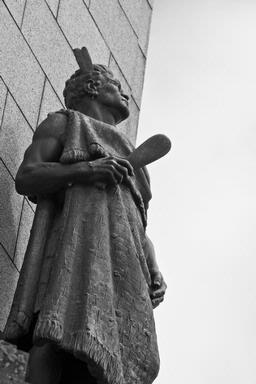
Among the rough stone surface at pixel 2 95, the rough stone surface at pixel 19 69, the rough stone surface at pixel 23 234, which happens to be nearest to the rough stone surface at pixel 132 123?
the rough stone surface at pixel 19 69

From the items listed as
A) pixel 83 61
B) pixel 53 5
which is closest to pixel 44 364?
pixel 83 61

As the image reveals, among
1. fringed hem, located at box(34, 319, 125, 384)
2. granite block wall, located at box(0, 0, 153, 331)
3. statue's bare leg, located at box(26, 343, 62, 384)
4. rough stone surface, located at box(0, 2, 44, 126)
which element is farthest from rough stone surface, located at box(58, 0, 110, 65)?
fringed hem, located at box(34, 319, 125, 384)

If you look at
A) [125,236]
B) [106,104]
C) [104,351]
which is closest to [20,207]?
[106,104]

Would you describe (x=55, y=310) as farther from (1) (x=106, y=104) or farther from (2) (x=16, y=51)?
(2) (x=16, y=51)

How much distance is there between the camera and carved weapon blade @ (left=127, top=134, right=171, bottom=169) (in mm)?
11180

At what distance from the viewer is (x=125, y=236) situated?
10.5 m

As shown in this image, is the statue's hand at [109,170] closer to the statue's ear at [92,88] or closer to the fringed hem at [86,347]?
the statue's ear at [92,88]

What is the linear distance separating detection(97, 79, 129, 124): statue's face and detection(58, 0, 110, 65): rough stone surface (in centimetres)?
246

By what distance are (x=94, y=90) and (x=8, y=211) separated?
1288mm

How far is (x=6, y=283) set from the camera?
468 inches

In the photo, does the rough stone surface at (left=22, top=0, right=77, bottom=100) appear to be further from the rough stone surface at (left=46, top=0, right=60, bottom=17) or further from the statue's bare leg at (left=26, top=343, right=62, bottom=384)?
the statue's bare leg at (left=26, top=343, right=62, bottom=384)

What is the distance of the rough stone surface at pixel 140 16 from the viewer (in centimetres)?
1612

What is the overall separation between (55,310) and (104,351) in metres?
0.43

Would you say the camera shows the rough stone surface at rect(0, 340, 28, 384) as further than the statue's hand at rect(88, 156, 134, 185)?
No
